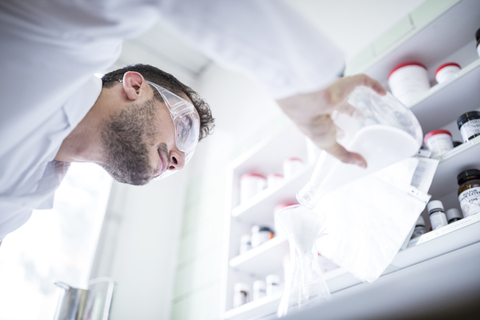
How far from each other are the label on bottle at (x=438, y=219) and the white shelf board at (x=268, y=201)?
0.42 metres

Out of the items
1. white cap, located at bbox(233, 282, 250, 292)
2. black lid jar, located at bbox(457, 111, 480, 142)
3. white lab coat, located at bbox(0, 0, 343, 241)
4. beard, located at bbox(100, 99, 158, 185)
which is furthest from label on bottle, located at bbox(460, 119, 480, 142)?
white cap, located at bbox(233, 282, 250, 292)

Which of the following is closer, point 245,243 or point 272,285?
point 272,285

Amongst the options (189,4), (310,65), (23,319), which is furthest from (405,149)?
(23,319)

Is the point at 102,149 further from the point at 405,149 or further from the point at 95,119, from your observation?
the point at 405,149

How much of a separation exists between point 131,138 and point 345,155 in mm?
577

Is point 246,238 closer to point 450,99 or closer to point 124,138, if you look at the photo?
point 124,138

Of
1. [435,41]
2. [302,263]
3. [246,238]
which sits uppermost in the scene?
[435,41]

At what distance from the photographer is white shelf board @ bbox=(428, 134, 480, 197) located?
0.93 m

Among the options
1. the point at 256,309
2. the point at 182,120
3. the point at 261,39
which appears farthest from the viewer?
the point at 256,309

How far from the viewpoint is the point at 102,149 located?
3.29 ft

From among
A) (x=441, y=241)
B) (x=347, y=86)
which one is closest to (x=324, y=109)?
(x=347, y=86)

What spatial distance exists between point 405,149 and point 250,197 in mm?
965

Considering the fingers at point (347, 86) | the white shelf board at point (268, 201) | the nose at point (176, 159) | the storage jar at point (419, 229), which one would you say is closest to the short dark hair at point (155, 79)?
the nose at point (176, 159)

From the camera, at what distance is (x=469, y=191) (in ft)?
2.99
